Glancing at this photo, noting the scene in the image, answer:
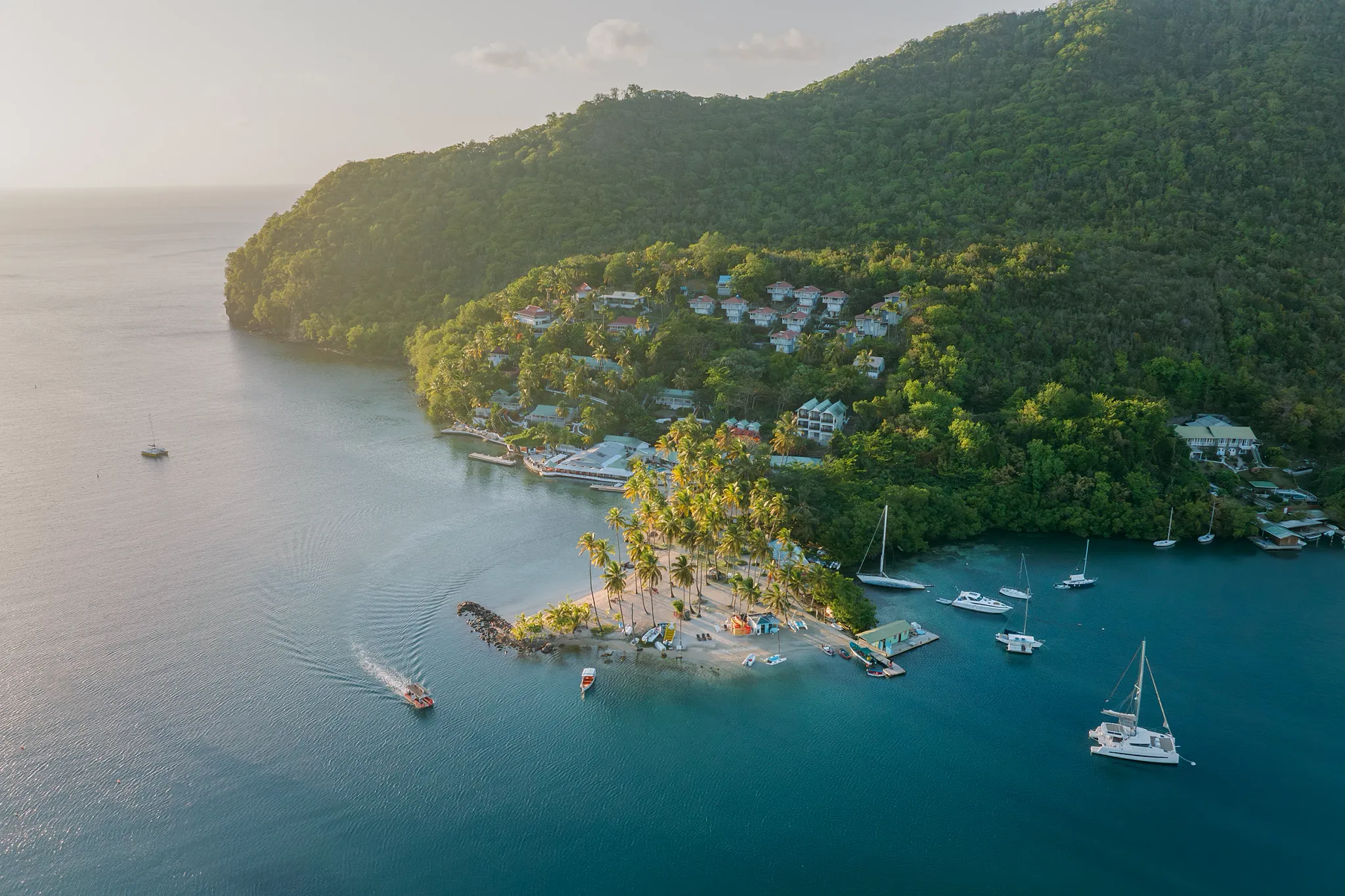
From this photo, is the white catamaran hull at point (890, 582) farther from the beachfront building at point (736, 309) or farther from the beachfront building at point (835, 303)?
the beachfront building at point (736, 309)

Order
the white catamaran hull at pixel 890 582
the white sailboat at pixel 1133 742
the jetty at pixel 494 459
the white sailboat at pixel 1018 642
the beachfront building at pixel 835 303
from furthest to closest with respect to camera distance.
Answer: the beachfront building at pixel 835 303, the jetty at pixel 494 459, the white catamaran hull at pixel 890 582, the white sailboat at pixel 1018 642, the white sailboat at pixel 1133 742

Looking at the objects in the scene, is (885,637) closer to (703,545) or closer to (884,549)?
(884,549)

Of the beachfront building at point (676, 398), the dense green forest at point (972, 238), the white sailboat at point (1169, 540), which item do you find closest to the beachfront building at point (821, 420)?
the dense green forest at point (972, 238)

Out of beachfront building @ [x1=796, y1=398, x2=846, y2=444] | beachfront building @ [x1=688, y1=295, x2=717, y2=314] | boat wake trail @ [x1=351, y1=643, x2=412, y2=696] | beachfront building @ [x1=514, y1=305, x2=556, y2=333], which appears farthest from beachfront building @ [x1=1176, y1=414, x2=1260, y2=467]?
beachfront building @ [x1=514, y1=305, x2=556, y2=333]

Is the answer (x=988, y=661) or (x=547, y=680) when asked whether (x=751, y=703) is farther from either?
(x=988, y=661)

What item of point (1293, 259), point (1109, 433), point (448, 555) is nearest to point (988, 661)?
point (1109, 433)

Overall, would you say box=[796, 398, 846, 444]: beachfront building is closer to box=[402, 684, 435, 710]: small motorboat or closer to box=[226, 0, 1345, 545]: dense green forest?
box=[226, 0, 1345, 545]: dense green forest
